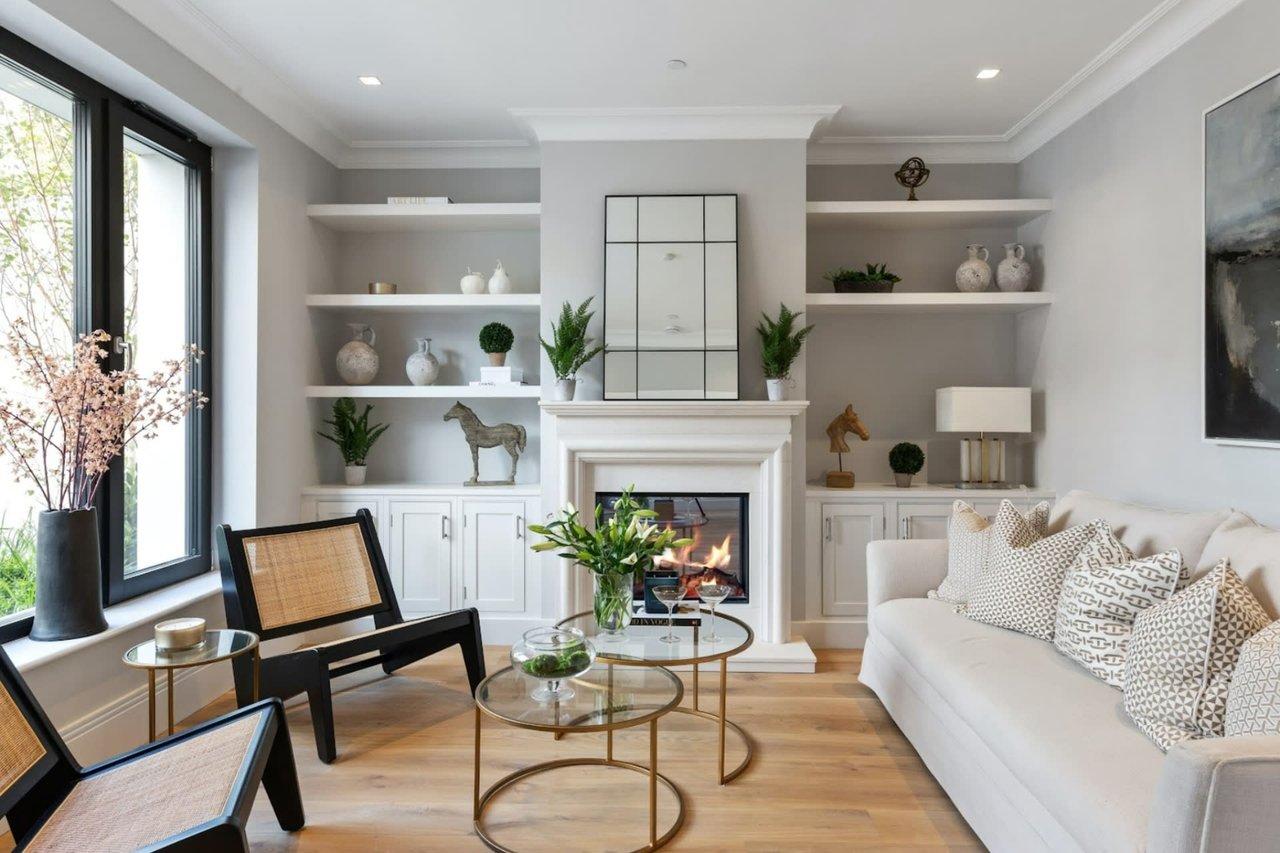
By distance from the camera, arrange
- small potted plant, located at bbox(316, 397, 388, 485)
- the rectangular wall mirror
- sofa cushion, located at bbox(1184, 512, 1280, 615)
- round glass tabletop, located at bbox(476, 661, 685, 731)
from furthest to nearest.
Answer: small potted plant, located at bbox(316, 397, 388, 485), the rectangular wall mirror, round glass tabletop, located at bbox(476, 661, 685, 731), sofa cushion, located at bbox(1184, 512, 1280, 615)

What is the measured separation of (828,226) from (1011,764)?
10.1 feet

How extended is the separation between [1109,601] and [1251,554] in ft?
1.18

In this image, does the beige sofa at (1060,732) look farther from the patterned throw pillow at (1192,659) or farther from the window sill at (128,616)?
the window sill at (128,616)

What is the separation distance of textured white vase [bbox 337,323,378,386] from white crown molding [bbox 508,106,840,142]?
4.77 ft

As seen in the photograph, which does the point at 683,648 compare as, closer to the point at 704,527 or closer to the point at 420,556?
the point at 704,527

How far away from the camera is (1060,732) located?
189cm

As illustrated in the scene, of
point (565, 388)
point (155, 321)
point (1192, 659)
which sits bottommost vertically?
point (1192, 659)

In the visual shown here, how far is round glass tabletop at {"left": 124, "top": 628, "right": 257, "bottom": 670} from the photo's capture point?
2.30 metres

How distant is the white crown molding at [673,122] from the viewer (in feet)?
12.6

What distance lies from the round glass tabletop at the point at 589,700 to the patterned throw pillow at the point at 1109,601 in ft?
3.83

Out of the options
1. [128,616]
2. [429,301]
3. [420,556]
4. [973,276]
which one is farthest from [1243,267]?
[128,616]

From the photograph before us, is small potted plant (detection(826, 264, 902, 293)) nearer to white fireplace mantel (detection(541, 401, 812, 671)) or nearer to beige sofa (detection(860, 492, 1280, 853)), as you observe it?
white fireplace mantel (detection(541, 401, 812, 671))

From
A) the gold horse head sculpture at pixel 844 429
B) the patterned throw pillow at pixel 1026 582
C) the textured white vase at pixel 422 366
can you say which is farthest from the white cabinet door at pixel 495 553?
the patterned throw pillow at pixel 1026 582

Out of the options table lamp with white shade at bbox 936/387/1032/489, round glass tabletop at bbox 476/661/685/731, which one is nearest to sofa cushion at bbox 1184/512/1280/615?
round glass tabletop at bbox 476/661/685/731
